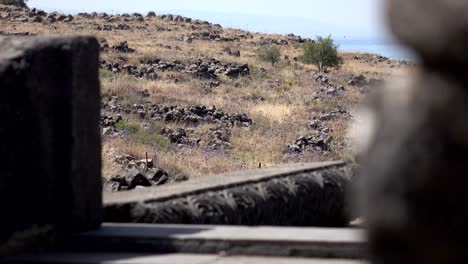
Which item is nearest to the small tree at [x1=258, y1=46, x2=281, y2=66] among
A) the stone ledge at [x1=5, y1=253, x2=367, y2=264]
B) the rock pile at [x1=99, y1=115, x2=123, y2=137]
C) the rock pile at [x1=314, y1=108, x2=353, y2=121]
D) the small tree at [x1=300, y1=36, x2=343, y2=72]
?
the small tree at [x1=300, y1=36, x2=343, y2=72]

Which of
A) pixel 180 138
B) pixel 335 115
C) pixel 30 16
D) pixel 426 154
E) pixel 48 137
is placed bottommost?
pixel 30 16

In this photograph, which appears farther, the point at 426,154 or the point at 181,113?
the point at 181,113

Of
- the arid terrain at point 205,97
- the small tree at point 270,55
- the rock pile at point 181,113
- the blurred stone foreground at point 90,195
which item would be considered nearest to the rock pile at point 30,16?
the arid terrain at point 205,97

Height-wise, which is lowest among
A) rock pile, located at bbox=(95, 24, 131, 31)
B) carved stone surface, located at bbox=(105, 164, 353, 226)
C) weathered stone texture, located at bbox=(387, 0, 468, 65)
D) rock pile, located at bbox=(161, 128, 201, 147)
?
rock pile, located at bbox=(95, 24, 131, 31)

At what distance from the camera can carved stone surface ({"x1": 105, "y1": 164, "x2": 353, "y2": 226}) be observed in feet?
19.3

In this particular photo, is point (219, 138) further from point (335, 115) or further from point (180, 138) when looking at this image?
point (335, 115)

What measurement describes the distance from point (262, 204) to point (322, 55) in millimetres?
45824

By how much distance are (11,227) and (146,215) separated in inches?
34.5

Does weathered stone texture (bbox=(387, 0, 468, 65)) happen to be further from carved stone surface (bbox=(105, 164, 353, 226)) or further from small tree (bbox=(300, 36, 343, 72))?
small tree (bbox=(300, 36, 343, 72))

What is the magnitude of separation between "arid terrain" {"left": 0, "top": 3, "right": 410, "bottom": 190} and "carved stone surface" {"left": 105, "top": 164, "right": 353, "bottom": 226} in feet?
2.55

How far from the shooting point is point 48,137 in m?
5.47

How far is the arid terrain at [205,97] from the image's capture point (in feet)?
67.7

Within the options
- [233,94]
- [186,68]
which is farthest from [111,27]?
[233,94]

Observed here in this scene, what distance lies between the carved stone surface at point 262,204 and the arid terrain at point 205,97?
0.78 m
